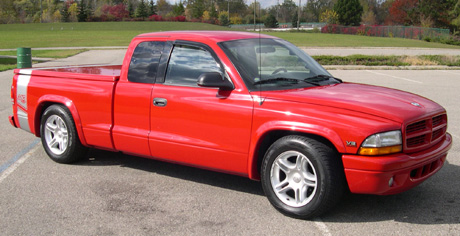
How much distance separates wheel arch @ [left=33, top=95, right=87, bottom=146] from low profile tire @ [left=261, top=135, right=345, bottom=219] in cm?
253

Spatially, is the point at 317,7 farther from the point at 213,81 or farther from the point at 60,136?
the point at 213,81

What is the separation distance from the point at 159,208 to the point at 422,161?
2399 millimetres

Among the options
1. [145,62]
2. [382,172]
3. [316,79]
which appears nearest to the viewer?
[382,172]

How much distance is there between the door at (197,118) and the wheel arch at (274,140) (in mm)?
87

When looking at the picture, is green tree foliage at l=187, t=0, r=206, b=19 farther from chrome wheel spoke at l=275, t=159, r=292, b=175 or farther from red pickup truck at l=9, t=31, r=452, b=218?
chrome wheel spoke at l=275, t=159, r=292, b=175

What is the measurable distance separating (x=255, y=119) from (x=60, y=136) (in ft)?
9.52

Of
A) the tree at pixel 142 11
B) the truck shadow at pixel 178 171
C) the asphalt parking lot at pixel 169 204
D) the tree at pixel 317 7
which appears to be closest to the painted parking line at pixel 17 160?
the asphalt parking lot at pixel 169 204

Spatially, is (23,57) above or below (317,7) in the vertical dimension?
below

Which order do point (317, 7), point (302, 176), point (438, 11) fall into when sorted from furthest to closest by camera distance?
point (317, 7), point (438, 11), point (302, 176)

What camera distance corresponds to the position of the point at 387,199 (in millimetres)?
4977

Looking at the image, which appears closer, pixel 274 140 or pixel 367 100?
pixel 367 100

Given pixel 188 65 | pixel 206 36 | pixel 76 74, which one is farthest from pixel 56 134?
pixel 206 36

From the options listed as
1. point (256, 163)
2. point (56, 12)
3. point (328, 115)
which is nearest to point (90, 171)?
point (256, 163)

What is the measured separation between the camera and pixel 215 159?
4945 millimetres
